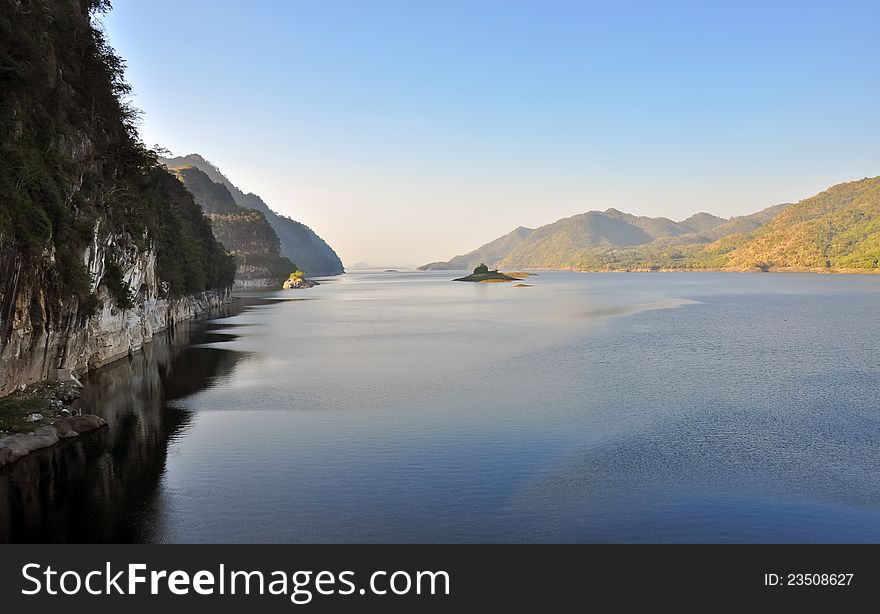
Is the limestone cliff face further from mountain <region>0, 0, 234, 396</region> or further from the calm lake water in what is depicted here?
the calm lake water

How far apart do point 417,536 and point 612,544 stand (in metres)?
5.41

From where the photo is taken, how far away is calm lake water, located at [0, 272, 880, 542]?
17.8 metres

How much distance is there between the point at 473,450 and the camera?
25.0 meters

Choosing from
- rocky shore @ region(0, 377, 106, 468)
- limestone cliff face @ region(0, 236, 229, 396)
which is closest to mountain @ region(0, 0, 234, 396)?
limestone cliff face @ region(0, 236, 229, 396)

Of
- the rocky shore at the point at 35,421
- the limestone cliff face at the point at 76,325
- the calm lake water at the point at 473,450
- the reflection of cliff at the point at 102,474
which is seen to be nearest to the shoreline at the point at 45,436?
the rocky shore at the point at 35,421

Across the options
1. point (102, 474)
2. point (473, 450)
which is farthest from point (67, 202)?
point (473, 450)

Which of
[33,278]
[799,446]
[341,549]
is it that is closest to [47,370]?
[33,278]

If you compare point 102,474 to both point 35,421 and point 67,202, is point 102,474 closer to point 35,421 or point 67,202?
point 35,421

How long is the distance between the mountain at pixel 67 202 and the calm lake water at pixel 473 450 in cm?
455

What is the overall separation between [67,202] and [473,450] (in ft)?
93.0

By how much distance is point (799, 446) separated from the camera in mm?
24625

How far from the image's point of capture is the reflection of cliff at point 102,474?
17.7 m

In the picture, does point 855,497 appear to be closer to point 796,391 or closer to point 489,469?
point 489,469

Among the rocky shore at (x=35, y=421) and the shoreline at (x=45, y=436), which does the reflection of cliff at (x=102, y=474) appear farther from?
the rocky shore at (x=35, y=421)
